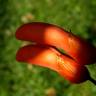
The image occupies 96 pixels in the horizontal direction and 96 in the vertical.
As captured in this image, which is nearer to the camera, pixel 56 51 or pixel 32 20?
pixel 56 51

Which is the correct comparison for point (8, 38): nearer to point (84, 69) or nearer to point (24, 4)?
point (24, 4)

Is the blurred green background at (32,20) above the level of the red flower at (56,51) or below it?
below

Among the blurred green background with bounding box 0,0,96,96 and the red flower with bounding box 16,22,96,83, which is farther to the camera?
the blurred green background with bounding box 0,0,96,96

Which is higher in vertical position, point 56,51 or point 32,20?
point 56,51

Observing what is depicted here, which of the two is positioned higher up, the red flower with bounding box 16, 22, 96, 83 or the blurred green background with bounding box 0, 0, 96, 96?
the red flower with bounding box 16, 22, 96, 83

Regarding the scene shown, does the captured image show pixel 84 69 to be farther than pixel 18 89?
No

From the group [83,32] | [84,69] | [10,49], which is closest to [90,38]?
[83,32]

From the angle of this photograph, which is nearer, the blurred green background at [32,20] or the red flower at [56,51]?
the red flower at [56,51]

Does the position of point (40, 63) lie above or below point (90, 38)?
above
